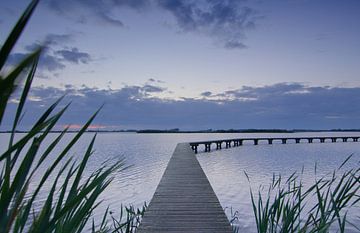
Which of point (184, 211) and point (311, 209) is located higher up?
point (311, 209)

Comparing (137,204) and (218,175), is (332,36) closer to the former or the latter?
(218,175)

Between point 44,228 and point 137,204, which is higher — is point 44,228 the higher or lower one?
the higher one

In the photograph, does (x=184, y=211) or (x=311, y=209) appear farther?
(x=184, y=211)

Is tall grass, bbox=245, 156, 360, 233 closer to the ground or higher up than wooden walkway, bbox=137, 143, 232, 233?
higher up

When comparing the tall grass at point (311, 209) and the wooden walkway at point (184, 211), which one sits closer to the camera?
the tall grass at point (311, 209)

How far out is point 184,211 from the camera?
237 inches

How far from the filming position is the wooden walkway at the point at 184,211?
506cm

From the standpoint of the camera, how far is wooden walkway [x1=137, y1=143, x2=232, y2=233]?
16.6ft

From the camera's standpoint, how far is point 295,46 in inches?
893

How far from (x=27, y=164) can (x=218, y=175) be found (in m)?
20.7

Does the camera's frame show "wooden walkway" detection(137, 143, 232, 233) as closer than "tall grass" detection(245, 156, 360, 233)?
No

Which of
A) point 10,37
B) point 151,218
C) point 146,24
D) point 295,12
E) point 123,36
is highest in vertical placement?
point 295,12

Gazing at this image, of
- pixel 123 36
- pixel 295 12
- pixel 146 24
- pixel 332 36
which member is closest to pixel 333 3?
pixel 295 12

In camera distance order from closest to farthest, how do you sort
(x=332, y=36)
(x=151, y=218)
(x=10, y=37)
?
(x=10, y=37) → (x=151, y=218) → (x=332, y=36)
